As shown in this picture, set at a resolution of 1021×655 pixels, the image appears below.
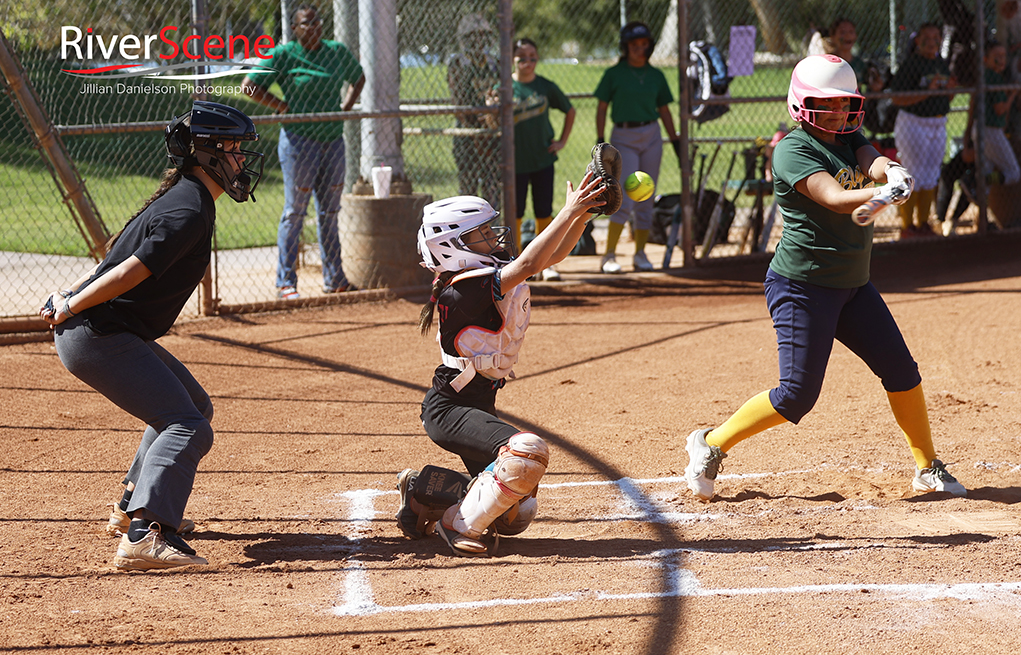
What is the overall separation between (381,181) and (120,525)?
17.5ft

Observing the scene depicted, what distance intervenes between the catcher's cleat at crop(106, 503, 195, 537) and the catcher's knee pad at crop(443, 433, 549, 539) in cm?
115

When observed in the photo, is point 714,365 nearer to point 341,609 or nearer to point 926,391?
point 926,391

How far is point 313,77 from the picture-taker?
8797mm

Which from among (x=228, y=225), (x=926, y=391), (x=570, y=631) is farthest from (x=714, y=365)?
(x=228, y=225)

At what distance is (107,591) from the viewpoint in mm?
3705

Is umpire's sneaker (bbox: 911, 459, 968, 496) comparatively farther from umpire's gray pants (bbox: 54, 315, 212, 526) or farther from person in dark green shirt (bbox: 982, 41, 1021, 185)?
person in dark green shirt (bbox: 982, 41, 1021, 185)

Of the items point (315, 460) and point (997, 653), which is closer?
point (997, 653)

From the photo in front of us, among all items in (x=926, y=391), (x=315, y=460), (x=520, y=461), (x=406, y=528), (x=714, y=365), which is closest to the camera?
(x=520, y=461)

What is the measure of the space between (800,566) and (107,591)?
252cm

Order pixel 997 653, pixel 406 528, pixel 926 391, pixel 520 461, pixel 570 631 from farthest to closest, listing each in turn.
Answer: pixel 926 391, pixel 406 528, pixel 520 461, pixel 570 631, pixel 997 653

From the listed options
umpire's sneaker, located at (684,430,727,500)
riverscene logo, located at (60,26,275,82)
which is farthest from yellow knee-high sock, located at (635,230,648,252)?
umpire's sneaker, located at (684,430,727,500)

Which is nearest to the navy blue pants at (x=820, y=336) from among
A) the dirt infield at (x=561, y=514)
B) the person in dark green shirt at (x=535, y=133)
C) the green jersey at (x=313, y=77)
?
the dirt infield at (x=561, y=514)

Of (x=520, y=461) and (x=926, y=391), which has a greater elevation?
(x=520, y=461)

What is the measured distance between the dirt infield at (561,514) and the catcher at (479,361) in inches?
6.8
